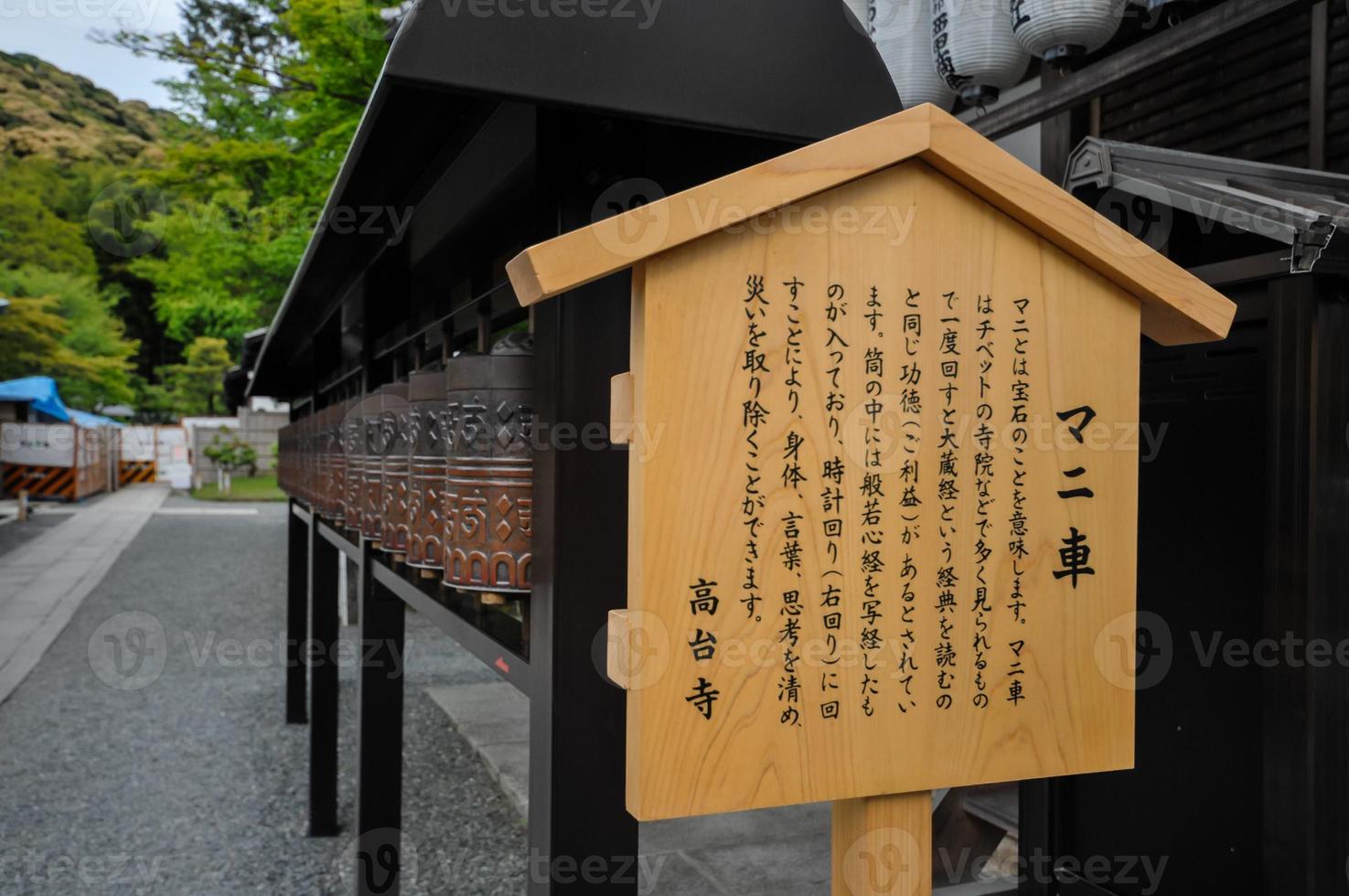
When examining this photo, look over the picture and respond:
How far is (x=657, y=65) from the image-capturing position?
1520 millimetres

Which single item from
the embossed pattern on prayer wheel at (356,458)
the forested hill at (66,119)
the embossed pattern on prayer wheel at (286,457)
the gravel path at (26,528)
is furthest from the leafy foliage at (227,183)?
the forested hill at (66,119)

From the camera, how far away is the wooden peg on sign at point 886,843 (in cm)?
146

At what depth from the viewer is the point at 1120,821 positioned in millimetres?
2965

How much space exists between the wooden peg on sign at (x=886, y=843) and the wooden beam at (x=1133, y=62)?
7.15 ft

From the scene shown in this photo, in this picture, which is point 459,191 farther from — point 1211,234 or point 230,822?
point 230,822

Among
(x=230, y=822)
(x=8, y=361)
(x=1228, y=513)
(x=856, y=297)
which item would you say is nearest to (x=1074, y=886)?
(x=1228, y=513)

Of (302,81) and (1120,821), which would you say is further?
(302,81)

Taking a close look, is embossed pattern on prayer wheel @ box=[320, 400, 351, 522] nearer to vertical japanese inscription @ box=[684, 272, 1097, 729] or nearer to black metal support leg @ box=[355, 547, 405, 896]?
black metal support leg @ box=[355, 547, 405, 896]

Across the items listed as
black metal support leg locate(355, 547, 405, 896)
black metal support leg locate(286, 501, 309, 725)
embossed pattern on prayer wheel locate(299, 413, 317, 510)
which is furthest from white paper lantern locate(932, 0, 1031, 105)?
black metal support leg locate(286, 501, 309, 725)

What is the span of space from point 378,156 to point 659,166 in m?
0.63

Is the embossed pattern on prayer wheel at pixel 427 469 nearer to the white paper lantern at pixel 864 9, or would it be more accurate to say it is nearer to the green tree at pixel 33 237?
the white paper lantern at pixel 864 9

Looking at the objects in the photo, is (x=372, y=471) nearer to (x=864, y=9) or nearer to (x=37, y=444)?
(x=864, y=9)

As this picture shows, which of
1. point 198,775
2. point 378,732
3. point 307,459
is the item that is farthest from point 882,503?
point 198,775

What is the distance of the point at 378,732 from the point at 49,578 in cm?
1180
